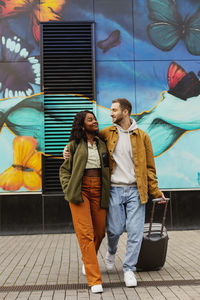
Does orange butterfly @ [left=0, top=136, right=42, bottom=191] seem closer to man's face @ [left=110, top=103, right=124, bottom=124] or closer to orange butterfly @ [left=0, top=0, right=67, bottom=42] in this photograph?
orange butterfly @ [left=0, top=0, right=67, bottom=42]

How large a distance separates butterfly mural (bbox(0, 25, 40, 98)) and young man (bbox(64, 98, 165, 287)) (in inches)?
173

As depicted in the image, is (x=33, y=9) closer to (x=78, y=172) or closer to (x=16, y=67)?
(x=16, y=67)

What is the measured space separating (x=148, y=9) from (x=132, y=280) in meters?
6.37

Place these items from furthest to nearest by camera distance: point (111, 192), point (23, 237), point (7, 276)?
point (23, 237) < point (7, 276) < point (111, 192)

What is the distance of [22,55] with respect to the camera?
8.98 meters

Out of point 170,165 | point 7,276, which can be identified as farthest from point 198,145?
point 7,276

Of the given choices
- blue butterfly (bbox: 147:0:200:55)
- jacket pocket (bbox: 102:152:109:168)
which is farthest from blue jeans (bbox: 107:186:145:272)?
blue butterfly (bbox: 147:0:200:55)

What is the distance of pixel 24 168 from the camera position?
8773 millimetres

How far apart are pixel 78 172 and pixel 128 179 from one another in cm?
59

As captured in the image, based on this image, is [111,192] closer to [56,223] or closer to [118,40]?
[56,223]

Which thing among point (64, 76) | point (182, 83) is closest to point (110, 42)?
point (64, 76)

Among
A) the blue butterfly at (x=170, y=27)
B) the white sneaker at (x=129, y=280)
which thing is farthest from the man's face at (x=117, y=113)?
the blue butterfly at (x=170, y=27)

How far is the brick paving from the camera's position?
4.35 m

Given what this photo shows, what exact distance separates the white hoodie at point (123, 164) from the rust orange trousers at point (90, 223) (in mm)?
241
